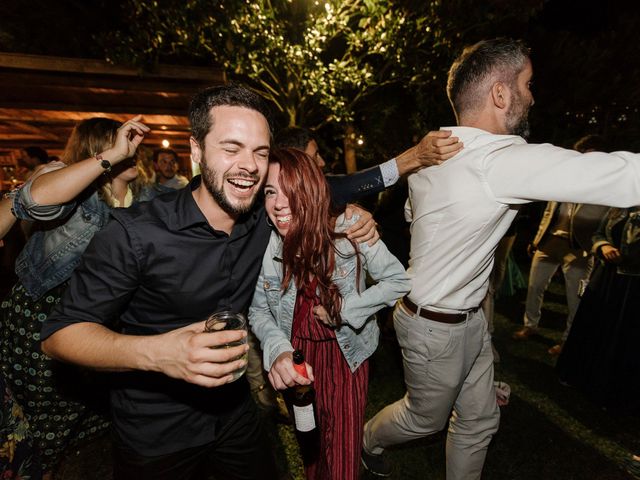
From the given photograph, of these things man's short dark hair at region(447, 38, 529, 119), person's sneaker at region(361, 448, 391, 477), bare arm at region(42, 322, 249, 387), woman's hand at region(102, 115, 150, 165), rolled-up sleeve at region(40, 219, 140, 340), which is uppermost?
man's short dark hair at region(447, 38, 529, 119)

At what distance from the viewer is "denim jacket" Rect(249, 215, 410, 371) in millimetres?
2029

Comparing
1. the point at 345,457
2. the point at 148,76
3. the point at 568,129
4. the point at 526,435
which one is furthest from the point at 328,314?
the point at 568,129

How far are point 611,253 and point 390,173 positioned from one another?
2.51 m

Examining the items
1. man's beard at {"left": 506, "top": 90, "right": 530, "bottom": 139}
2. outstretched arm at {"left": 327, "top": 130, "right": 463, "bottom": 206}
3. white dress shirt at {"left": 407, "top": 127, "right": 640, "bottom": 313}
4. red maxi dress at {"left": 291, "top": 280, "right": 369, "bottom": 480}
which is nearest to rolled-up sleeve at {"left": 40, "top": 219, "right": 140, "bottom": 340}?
red maxi dress at {"left": 291, "top": 280, "right": 369, "bottom": 480}

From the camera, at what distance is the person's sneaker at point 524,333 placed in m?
4.81

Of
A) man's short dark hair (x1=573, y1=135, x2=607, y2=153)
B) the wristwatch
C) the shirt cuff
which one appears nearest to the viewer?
the wristwatch

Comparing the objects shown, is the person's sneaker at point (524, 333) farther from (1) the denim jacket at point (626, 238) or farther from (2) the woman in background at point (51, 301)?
(2) the woman in background at point (51, 301)

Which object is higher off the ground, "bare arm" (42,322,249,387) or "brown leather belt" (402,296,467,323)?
"bare arm" (42,322,249,387)

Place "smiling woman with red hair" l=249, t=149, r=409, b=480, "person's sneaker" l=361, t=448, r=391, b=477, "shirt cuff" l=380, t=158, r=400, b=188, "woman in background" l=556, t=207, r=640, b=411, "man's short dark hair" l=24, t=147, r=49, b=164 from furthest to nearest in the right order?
"man's short dark hair" l=24, t=147, r=49, b=164 → "woman in background" l=556, t=207, r=640, b=411 → "person's sneaker" l=361, t=448, r=391, b=477 → "shirt cuff" l=380, t=158, r=400, b=188 → "smiling woman with red hair" l=249, t=149, r=409, b=480

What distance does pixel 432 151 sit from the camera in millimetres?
2021

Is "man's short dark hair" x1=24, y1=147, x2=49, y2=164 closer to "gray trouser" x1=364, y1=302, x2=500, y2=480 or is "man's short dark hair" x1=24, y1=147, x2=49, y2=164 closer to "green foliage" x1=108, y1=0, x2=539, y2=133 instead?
"green foliage" x1=108, y1=0, x2=539, y2=133

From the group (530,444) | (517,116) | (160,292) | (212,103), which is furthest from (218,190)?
(530,444)

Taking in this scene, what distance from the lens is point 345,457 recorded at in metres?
2.13

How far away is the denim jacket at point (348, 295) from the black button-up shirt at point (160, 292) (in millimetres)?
242
